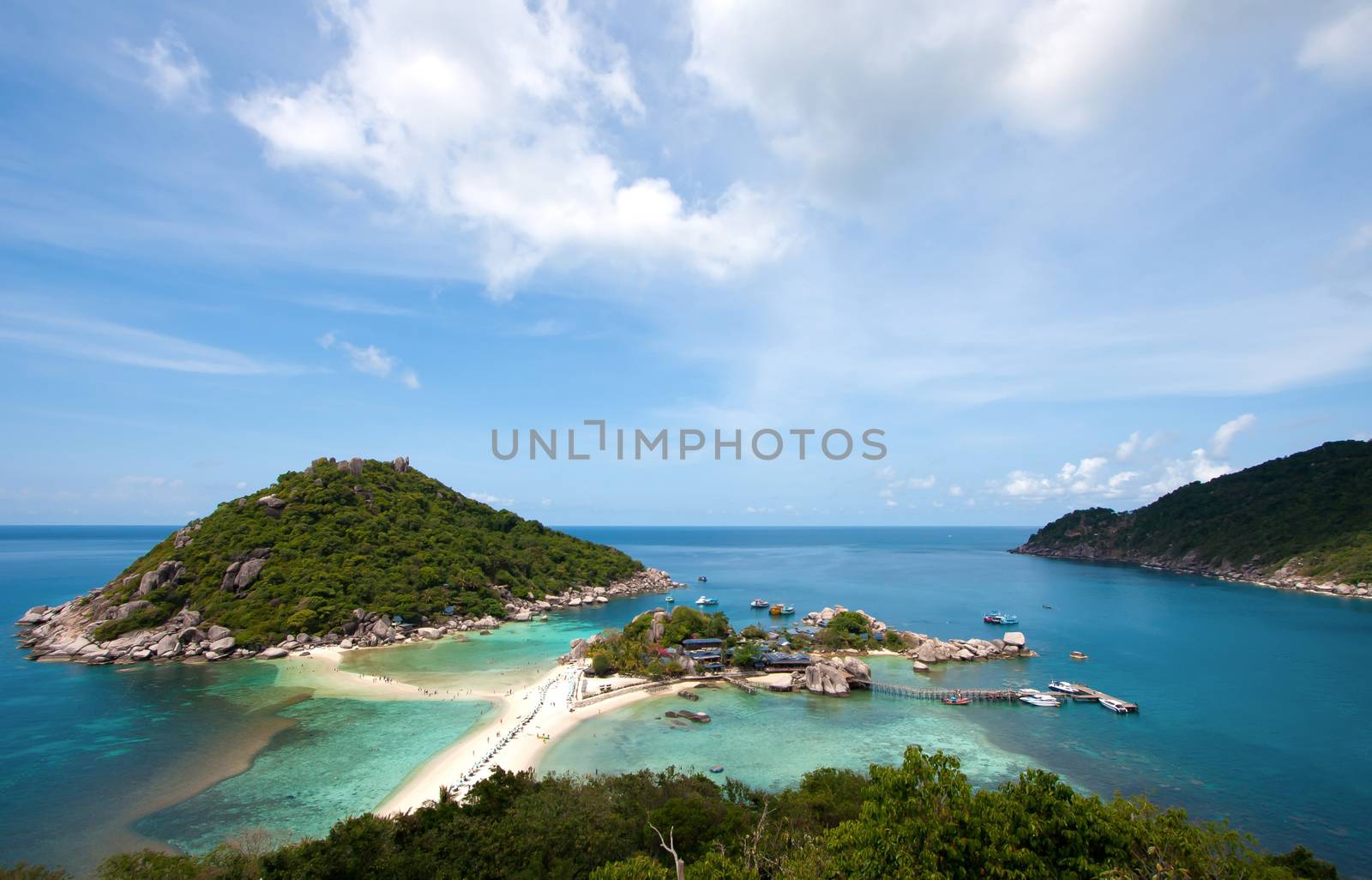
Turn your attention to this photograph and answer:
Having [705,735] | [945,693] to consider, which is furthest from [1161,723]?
[705,735]

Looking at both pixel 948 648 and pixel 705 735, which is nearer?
pixel 705 735

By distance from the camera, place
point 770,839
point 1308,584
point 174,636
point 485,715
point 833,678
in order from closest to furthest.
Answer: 1. point 770,839
2. point 485,715
3. point 833,678
4. point 174,636
5. point 1308,584

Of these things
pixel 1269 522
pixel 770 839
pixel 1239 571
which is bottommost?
pixel 770 839

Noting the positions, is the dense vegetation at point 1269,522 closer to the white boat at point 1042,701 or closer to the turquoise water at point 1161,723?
the turquoise water at point 1161,723

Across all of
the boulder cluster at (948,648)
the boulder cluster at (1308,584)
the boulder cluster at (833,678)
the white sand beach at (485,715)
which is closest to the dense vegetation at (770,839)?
the white sand beach at (485,715)

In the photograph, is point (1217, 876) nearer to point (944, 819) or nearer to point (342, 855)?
point (944, 819)

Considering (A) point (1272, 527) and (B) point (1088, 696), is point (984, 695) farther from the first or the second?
(A) point (1272, 527)
